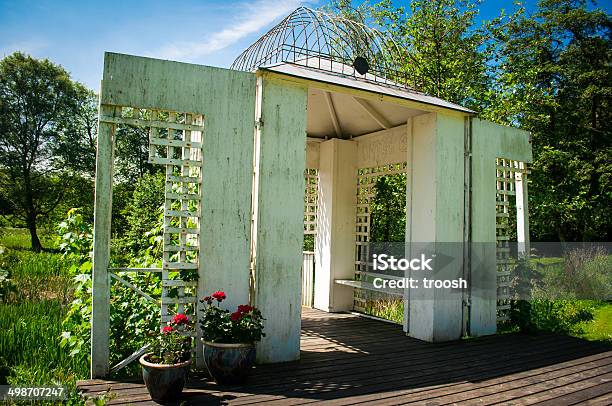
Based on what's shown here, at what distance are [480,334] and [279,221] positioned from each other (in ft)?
11.8

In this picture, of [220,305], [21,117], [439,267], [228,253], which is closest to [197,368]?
[220,305]

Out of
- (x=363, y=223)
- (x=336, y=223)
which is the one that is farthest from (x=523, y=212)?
(x=336, y=223)

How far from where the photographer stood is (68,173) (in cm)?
2194

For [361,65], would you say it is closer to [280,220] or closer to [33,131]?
[280,220]

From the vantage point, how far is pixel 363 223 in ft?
26.5

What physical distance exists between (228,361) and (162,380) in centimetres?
63

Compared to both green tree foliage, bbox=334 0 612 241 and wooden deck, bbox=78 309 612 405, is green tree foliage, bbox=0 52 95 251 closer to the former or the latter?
green tree foliage, bbox=334 0 612 241

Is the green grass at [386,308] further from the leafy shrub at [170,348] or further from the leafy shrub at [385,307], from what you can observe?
the leafy shrub at [170,348]

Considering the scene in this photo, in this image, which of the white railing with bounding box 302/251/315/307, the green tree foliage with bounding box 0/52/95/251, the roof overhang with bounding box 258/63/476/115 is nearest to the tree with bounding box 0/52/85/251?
the green tree foliage with bounding box 0/52/95/251

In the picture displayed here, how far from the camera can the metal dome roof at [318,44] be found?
19.5ft

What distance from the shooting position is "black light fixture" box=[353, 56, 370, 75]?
19.7 ft

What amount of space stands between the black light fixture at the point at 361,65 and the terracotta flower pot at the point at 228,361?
384cm

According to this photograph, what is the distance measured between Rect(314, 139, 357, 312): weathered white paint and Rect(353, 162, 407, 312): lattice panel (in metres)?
0.09

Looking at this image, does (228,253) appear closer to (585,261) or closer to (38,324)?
(38,324)
